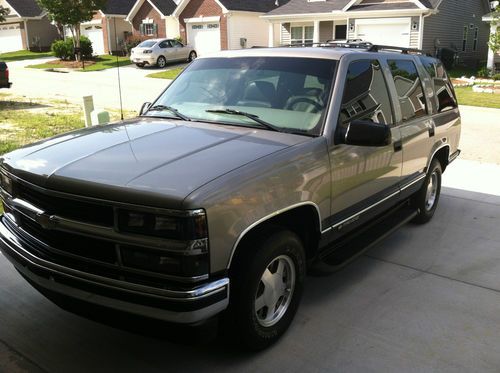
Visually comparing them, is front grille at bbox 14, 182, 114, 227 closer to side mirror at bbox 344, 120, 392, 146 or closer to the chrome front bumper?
the chrome front bumper

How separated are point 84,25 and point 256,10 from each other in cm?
1810

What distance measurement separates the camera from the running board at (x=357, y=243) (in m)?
3.80

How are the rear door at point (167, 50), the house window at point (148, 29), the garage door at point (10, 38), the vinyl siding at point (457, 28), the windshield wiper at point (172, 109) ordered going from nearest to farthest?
1. the windshield wiper at point (172, 109)
2. the vinyl siding at point (457, 28)
3. the rear door at point (167, 50)
4. the house window at point (148, 29)
5. the garage door at point (10, 38)

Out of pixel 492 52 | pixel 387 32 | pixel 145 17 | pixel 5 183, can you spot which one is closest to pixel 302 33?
pixel 387 32

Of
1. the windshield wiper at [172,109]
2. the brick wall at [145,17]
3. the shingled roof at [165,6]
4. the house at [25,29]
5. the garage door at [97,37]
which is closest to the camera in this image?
the windshield wiper at [172,109]

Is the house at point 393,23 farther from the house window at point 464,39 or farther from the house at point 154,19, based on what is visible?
the house at point 154,19

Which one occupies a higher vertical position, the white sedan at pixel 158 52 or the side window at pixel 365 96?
the side window at pixel 365 96

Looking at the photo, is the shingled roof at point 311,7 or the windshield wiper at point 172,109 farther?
the shingled roof at point 311,7

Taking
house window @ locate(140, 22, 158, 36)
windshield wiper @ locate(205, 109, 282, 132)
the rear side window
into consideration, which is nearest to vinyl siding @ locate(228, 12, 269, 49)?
house window @ locate(140, 22, 158, 36)

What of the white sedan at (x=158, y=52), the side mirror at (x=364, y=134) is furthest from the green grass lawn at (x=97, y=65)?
the side mirror at (x=364, y=134)

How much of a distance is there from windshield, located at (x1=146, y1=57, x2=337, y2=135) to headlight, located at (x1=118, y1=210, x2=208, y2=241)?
135cm

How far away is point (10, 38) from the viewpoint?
1949 inches

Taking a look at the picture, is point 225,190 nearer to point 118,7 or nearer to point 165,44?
point 165,44

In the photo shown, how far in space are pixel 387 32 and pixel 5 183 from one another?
26.8 m
